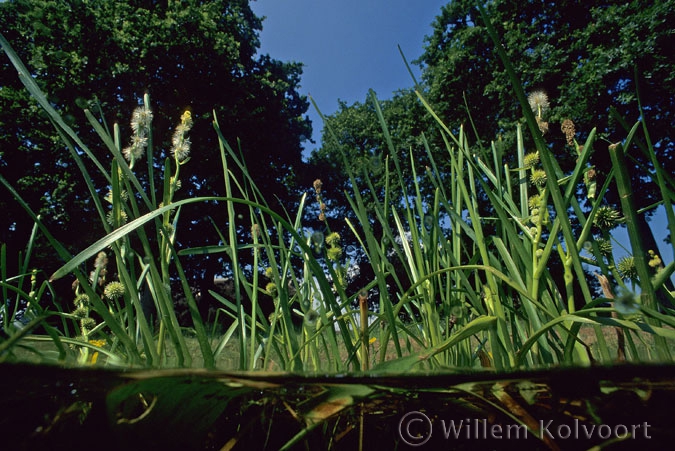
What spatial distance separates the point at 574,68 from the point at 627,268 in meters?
7.19

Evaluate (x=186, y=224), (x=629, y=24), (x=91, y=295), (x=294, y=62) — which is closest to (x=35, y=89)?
(x=91, y=295)

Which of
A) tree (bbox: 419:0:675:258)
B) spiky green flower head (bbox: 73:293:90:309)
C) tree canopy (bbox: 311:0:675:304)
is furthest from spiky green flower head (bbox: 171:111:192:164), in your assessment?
tree (bbox: 419:0:675:258)

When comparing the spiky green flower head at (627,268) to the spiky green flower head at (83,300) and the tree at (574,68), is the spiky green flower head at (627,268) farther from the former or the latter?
the tree at (574,68)

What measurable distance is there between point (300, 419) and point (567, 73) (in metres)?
7.41

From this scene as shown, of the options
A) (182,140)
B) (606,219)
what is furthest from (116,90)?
(606,219)

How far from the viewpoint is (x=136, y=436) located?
157mm

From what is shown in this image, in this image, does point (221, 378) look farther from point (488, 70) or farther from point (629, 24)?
point (488, 70)

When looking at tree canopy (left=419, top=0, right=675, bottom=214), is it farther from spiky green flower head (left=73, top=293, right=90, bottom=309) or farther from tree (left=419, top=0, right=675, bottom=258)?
spiky green flower head (left=73, top=293, right=90, bottom=309)
